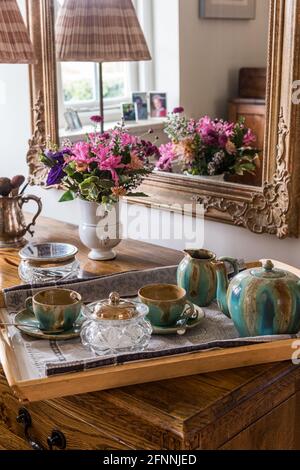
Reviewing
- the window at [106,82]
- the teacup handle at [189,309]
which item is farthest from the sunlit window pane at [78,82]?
the teacup handle at [189,309]

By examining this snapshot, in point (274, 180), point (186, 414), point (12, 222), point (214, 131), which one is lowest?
point (186, 414)

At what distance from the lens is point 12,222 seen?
6.41ft

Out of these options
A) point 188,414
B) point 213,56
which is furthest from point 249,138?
point 188,414

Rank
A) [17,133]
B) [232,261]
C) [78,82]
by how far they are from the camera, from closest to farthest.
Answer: [232,261] → [78,82] → [17,133]

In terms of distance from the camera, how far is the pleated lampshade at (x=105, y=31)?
185 cm

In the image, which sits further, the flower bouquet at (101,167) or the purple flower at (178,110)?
the purple flower at (178,110)

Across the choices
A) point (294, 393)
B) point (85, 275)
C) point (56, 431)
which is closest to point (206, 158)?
point (85, 275)

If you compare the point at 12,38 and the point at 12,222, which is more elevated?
the point at 12,38

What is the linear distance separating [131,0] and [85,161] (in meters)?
0.53

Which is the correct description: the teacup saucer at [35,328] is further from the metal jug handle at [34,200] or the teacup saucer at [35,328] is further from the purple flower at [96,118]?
the purple flower at [96,118]

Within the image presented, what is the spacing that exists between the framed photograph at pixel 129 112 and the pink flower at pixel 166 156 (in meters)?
0.16

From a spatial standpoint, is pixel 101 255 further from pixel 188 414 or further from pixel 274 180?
pixel 188 414

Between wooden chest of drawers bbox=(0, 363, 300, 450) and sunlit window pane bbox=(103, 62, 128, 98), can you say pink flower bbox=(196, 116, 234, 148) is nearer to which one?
sunlit window pane bbox=(103, 62, 128, 98)

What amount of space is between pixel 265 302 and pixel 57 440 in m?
0.46
